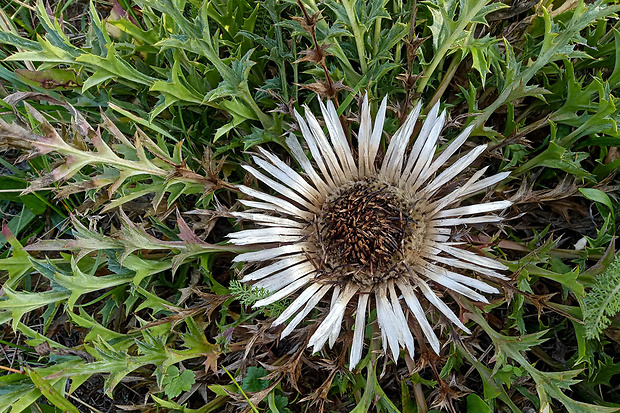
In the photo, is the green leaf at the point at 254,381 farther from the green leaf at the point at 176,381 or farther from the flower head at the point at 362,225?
the flower head at the point at 362,225

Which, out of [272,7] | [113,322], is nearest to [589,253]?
[272,7]

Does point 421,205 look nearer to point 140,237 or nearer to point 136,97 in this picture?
point 140,237

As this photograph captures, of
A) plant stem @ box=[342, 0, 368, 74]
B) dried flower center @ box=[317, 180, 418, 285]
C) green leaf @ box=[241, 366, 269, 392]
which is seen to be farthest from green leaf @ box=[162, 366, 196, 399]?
plant stem @ box=[342, 0, 368, 74]

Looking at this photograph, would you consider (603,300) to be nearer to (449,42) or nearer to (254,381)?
(449,42)

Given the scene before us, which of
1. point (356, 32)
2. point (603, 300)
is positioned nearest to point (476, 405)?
point (603, 300)

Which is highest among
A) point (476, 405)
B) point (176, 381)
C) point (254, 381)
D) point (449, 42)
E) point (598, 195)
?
point (449, 42)

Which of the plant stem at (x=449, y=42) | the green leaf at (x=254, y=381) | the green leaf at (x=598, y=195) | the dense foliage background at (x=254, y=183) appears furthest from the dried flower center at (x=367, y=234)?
the green leaf at (x=598, y=195)

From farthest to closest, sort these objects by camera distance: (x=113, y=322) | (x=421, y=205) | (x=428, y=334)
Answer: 1. (x=113, y=322)
2. (x=421, y=205)
3. (x=428, y=334)

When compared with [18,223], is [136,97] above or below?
above
